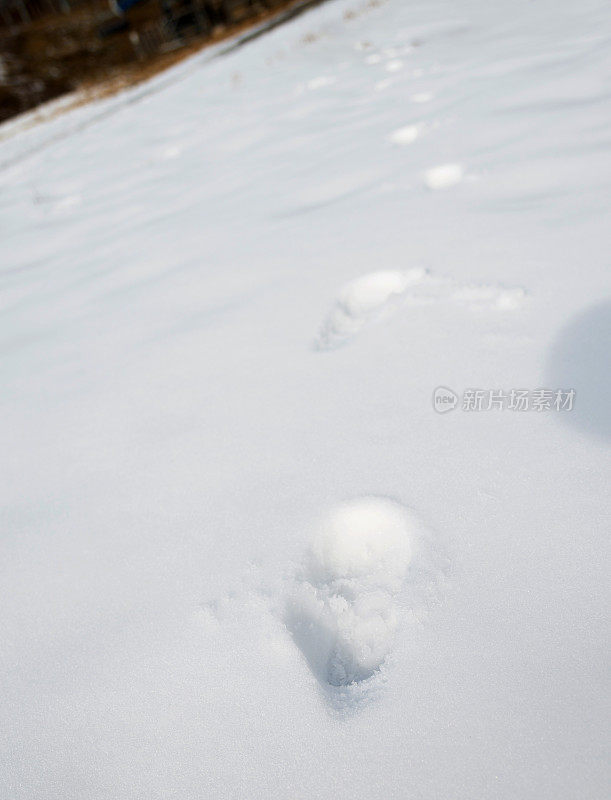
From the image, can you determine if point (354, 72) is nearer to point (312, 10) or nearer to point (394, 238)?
point (394, 238)

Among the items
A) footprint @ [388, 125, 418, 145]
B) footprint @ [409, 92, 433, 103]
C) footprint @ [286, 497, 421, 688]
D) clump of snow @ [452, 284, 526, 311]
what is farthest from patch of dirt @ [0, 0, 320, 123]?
footprint @ [286, 497, 421, 688]

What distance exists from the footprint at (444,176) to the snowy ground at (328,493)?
0.5 inches

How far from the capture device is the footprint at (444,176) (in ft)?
5.85

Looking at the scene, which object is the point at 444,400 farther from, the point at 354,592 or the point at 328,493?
the point at 354,592

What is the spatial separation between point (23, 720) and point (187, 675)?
0.27 metres

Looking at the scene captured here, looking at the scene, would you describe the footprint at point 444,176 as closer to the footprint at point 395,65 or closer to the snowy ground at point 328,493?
the snowy ground at point 328,493

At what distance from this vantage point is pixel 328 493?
84 centimetres

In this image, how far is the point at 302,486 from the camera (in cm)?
87

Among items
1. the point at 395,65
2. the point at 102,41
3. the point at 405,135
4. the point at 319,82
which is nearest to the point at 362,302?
the point at 405,135

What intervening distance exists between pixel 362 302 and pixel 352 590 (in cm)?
89

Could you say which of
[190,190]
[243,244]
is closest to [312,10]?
[190,190]

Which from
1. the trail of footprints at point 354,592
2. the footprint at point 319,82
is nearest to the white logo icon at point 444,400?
the trail of footprints at point 354,592

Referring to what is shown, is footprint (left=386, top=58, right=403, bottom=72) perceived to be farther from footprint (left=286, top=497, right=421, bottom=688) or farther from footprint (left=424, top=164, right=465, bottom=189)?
footprint (left=286, top=497, right=421, bottom=688)

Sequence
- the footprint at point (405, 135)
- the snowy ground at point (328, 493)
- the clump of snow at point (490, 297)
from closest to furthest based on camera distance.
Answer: the snowy ground at point (328, 493), the clump of snow at point (490, 297), the footprint at point (405, 135)
